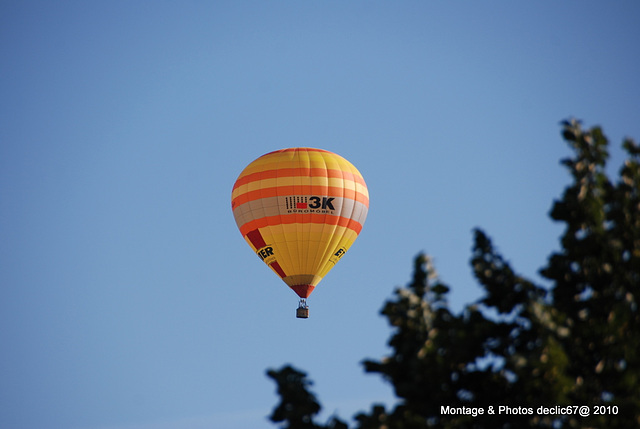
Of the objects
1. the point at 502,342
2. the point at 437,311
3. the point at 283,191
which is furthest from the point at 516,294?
the point at 283,191

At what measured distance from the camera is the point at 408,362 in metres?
18.4

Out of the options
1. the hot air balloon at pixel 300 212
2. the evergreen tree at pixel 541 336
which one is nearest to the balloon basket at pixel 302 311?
the hot air balloon at pixel 300 212

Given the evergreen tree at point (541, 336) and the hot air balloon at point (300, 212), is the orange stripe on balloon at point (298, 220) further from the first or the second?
the evergreen tree at point (541, 336)

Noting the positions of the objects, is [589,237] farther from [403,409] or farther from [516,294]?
[403,409]

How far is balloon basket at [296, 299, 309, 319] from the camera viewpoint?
52406 millimetres

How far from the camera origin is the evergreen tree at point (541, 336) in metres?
17.5

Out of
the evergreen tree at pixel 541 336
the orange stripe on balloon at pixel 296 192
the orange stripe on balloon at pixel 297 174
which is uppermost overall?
the orange stripe on balloon at pixel 297 174

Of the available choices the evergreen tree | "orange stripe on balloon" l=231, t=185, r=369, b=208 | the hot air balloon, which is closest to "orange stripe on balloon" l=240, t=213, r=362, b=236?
the hot air balloon

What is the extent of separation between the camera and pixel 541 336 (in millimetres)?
17656

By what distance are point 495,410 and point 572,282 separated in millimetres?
3224

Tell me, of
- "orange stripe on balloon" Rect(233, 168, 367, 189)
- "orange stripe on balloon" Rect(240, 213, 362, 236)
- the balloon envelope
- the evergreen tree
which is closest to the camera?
the evergreen tree

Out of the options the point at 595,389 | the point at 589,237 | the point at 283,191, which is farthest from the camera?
the point at 283,191

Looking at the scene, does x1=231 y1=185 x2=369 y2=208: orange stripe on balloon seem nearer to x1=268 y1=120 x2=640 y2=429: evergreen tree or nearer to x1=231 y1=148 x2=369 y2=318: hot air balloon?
x1=231 y1=148 x2=369 y2=318: hot air balloon

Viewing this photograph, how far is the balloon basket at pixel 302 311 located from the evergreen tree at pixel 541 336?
32.6m
